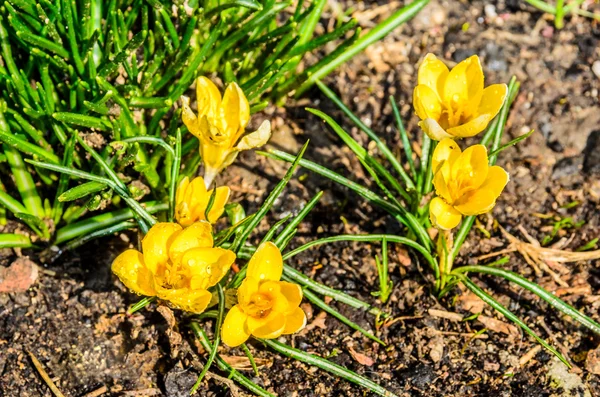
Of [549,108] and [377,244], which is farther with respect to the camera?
[549,108]

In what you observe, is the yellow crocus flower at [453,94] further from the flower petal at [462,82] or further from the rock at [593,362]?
the rock at [593,362]

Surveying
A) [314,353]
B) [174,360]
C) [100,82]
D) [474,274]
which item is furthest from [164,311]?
[474,274]

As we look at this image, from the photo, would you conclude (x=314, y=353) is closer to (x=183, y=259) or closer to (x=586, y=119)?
(x=183, y=259)

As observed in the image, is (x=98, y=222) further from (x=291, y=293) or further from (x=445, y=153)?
(x=445, y=153)

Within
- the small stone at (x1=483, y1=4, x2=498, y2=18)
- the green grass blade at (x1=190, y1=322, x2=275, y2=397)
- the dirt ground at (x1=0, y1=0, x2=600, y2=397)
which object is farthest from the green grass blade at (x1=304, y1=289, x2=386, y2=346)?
the small stone at (x1=483, y1=4, x2=498, y2=18)

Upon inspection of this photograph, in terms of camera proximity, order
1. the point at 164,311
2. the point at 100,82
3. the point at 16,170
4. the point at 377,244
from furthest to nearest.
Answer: the point at 377,244 < the point at 16,170 < the point at 100,82 < the point at 164,311

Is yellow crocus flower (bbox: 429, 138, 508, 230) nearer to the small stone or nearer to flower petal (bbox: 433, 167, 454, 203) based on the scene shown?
flower petal (bbox: 433, 167, 454, 203)

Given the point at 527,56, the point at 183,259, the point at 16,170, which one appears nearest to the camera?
the point at 183,259
